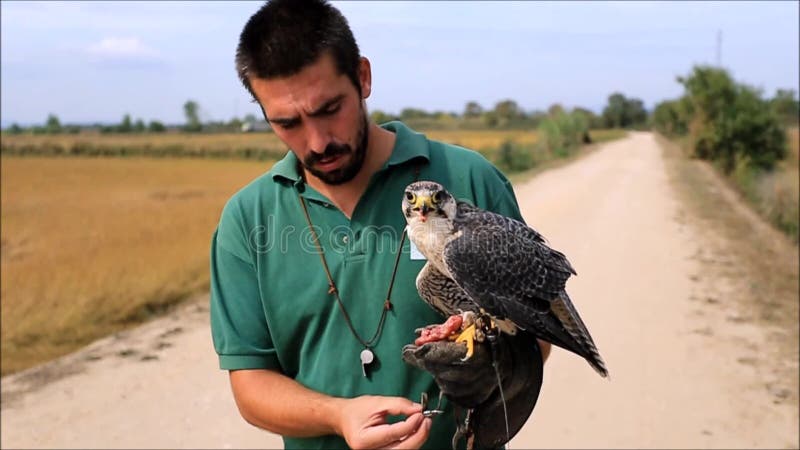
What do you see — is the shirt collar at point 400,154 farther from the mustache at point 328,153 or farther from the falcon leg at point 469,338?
the falcon leg at point 469,338

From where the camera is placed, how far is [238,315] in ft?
7.93

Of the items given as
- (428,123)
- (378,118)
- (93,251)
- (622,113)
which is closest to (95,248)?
(93,251)

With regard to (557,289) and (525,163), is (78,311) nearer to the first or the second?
(557,289)

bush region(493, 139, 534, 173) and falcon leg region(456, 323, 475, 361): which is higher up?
falcon leg region(456, 323, 475, 361)

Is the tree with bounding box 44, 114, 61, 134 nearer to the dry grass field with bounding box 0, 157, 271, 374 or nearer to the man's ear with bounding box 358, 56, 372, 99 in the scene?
the dry grass field with bounding box 0, 157, 271, 374

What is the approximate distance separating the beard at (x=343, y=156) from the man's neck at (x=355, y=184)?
0.23ft

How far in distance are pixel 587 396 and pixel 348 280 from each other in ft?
16.2

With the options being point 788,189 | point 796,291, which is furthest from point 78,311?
point 788,189

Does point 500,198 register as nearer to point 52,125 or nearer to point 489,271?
point 489,271

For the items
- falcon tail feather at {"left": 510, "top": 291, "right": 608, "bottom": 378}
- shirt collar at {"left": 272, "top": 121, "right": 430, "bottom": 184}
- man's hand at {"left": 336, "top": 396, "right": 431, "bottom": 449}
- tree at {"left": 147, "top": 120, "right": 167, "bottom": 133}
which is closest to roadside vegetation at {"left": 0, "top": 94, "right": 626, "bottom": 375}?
shirt collar at {"left": 272, "top": 121, "right": 430, "bottom": 184}

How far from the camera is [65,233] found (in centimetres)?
1894

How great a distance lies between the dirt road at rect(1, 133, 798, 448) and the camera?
5980 mm

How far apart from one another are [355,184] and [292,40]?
522mm

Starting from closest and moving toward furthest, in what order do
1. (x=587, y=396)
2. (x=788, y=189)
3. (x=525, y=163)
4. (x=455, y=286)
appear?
(x=455, y=286), (x=587, y=396), (x=788, y=189), (x=525, y=163)
